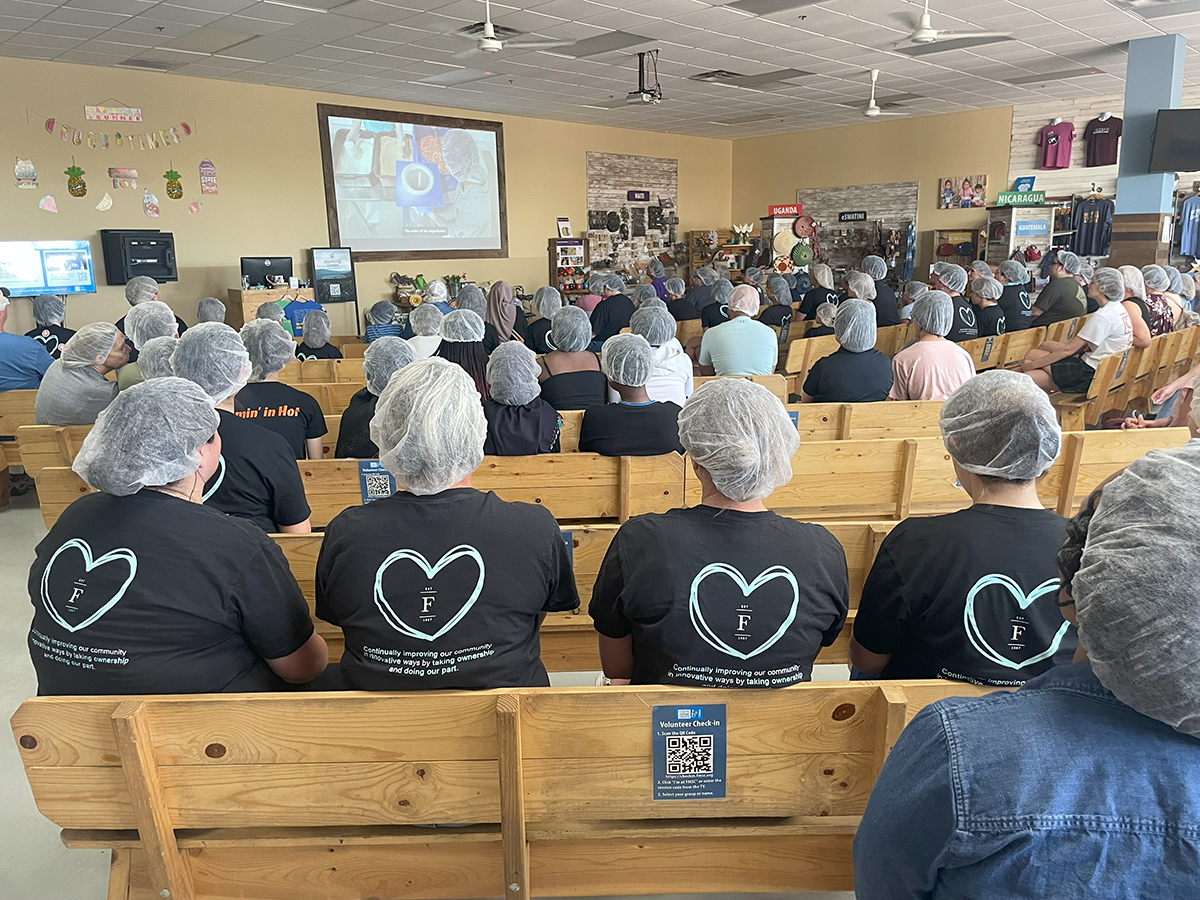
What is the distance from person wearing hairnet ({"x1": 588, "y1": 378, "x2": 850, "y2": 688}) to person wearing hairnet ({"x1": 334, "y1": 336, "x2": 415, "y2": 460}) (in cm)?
192

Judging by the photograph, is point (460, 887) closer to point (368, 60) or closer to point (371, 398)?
point (371, 398)

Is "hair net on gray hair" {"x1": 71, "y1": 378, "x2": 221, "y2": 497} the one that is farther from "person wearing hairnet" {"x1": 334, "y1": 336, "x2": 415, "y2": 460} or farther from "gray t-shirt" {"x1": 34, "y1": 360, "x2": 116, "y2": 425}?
"gray t-shirt" {"x1": 34, "y1": 360, "x2": 116, "y2": 425}

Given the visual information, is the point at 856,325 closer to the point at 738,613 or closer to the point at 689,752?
the point at 738,613

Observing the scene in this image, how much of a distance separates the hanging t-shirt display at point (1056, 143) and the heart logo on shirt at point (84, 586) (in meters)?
13.0

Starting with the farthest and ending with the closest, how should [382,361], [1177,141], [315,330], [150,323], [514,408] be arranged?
[1177,141] → [315,330] → [150,323] → [382,361] → [514,408]

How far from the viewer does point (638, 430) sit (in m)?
3.12

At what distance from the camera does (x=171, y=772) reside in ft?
4.75

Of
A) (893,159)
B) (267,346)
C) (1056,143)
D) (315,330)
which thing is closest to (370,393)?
(267,346)

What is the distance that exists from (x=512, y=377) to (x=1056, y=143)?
11298mm

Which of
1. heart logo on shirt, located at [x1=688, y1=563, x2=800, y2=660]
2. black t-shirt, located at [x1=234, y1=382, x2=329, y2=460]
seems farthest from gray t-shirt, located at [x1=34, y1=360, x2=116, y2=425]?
heart logo on shirt, located at [x1=688, y1=563, x2=800, y2=660]

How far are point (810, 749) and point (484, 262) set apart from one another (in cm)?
1091

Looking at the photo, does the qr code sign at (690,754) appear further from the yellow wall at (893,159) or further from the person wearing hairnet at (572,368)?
the yellow wall at (893,159)

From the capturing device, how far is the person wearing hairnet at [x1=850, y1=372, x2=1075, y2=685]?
1.58m

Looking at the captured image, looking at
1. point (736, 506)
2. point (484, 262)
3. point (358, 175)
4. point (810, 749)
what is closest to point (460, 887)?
point (810, 749)
